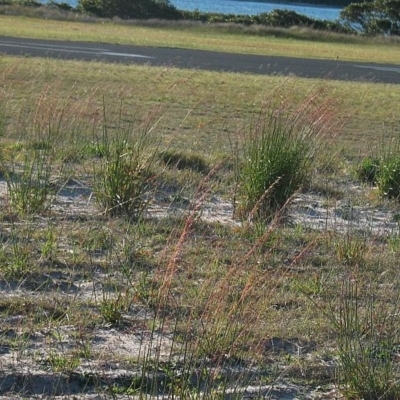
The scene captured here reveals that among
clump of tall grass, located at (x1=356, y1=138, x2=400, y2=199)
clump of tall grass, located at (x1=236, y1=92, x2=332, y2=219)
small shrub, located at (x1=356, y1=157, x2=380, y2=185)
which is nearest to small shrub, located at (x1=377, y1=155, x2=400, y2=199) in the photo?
clump of tall grass, located at (x1=356, y1=138, x2=400, y2=199)

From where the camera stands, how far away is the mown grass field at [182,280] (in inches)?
172

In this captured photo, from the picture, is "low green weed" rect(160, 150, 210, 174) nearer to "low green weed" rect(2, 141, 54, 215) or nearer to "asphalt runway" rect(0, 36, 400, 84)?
"low green weed" rect(2, 141, 54, 215)

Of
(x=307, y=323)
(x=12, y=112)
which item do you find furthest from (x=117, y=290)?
(x=12, y=112)

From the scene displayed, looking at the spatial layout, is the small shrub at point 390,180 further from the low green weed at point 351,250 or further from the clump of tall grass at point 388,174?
the low green weed at point 351,250

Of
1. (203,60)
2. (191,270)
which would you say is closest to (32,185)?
(191,270)

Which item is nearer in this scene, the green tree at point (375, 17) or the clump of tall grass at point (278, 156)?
the clump of tall grass at point (278, 156)

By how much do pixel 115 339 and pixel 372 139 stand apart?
8.41 m

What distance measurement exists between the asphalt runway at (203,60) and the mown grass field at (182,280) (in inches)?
494

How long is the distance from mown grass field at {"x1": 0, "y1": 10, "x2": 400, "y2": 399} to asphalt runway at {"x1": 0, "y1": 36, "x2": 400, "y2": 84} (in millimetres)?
12557

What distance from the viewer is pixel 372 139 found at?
12719 mm

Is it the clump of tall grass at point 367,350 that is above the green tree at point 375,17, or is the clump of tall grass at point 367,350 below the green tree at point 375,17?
above

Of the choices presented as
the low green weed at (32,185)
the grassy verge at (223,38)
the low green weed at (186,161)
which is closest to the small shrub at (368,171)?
the low green weed at (186,161)

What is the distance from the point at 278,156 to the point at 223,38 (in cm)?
3415

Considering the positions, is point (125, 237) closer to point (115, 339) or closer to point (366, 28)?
point (115, 339)
